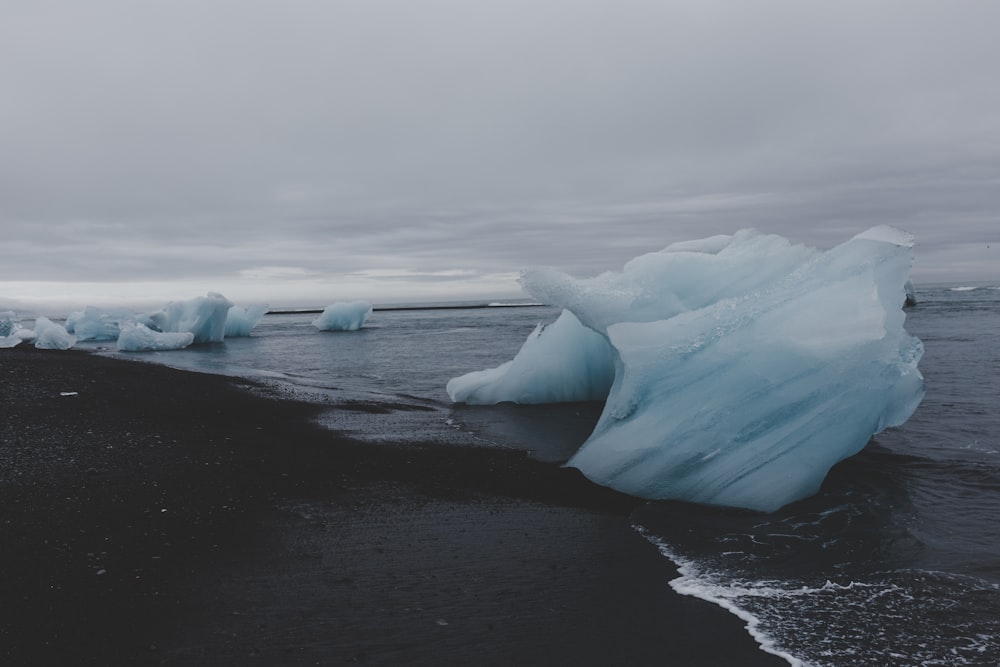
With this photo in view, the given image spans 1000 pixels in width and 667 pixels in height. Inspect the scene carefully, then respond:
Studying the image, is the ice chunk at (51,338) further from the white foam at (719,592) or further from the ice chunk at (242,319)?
the white foam at (719,592)

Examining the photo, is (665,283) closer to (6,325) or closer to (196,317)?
(196,317)

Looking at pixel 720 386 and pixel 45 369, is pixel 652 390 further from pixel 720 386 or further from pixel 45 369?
pixel 45 369

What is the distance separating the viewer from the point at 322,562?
5289mm

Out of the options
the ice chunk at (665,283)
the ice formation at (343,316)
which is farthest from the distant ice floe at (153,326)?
the ice chunk at (665,283)

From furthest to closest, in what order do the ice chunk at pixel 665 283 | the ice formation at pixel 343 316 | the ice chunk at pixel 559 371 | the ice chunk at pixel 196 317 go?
1. the ice formation at pixel 343 316
2. the ice chunk at pixel 196 317
3. the ice chunk at pixel 559 371
4. the ice chunk at pixel 665 283

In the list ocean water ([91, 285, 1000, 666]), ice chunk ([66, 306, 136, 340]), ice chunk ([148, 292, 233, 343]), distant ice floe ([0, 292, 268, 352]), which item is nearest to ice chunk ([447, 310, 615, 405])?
ocean water ([91, 285, 1000, 666])

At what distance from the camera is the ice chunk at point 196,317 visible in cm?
3384

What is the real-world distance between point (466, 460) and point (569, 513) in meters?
2.34

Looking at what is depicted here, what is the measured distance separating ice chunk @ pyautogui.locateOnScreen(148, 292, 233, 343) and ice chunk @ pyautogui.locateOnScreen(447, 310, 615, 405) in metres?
24.3

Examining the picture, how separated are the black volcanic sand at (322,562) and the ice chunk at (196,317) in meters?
26.0

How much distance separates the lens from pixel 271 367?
77.0 feet

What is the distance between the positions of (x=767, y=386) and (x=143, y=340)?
29762 mm

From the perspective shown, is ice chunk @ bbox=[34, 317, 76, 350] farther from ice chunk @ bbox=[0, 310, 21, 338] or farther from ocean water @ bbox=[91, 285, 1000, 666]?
ocean water @ bbox=[91, 285, 1000, 666]

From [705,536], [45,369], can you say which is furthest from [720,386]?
[45,369]
